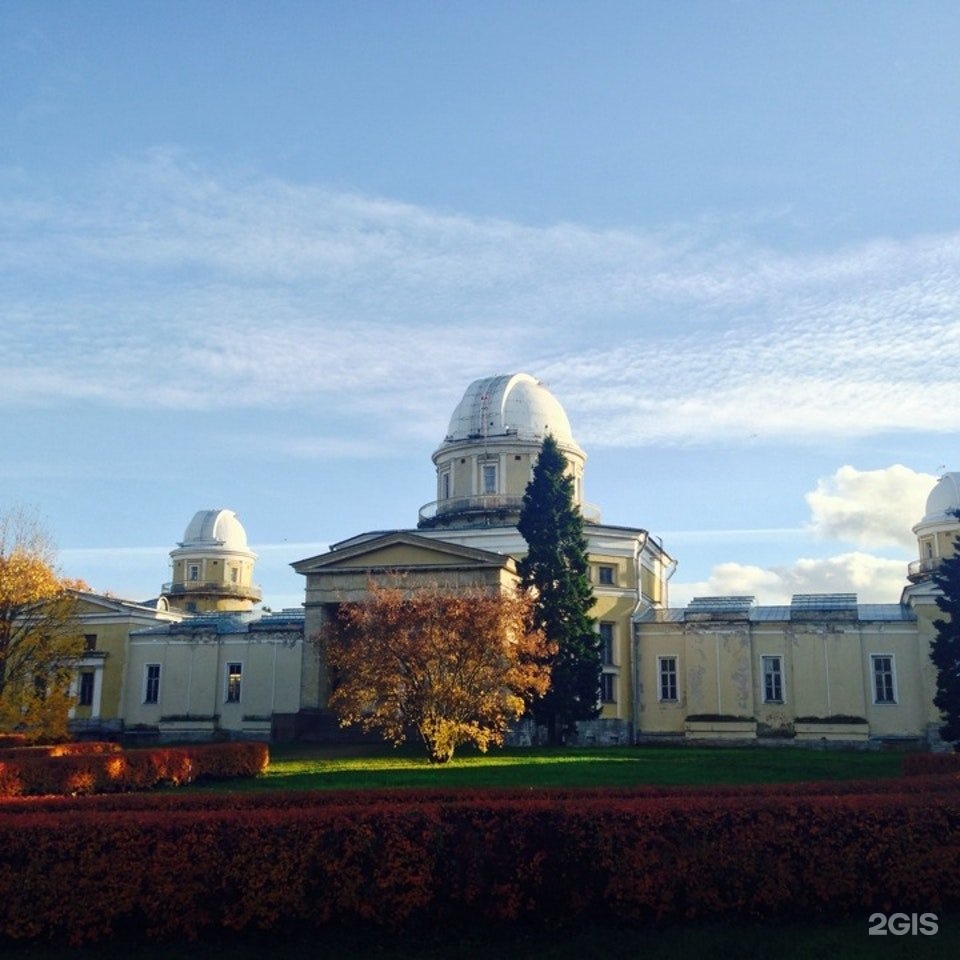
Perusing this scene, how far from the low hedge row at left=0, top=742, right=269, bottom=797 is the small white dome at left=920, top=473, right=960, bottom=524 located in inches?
1775

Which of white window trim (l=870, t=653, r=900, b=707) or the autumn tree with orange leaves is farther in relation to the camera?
white window trim (l=870, t=653, r=900, b=707)

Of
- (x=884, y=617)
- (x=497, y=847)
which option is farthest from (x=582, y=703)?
(x=497, y=847)

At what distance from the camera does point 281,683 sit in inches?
2018

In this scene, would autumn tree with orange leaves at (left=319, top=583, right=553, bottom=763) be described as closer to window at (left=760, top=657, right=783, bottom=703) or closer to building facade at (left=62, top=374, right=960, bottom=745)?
building facade at (left=62, top=374, right=960, bottom=745)

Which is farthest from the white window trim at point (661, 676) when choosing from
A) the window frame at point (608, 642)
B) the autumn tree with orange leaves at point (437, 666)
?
the autumn tree with orange leaves at point (437, 666)

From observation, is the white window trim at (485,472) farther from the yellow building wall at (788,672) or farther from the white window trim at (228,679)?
the white window trim at (228,679)

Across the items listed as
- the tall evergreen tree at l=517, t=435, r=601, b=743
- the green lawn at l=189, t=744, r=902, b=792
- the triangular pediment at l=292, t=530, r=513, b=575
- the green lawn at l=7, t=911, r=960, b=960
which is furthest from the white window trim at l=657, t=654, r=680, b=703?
the green lawn at l=7, t=911, r=960, b=960

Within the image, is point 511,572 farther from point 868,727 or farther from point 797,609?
point 868,727

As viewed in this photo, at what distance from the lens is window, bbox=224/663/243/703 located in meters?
51.9

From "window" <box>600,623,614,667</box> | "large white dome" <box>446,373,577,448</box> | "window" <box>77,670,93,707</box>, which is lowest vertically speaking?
"window" <box>77,670,93,707</box>

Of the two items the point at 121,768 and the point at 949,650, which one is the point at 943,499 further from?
the point at 121,768

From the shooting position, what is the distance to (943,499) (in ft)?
202

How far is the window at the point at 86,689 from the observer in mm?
53375

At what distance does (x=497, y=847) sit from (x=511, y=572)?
102 ft
